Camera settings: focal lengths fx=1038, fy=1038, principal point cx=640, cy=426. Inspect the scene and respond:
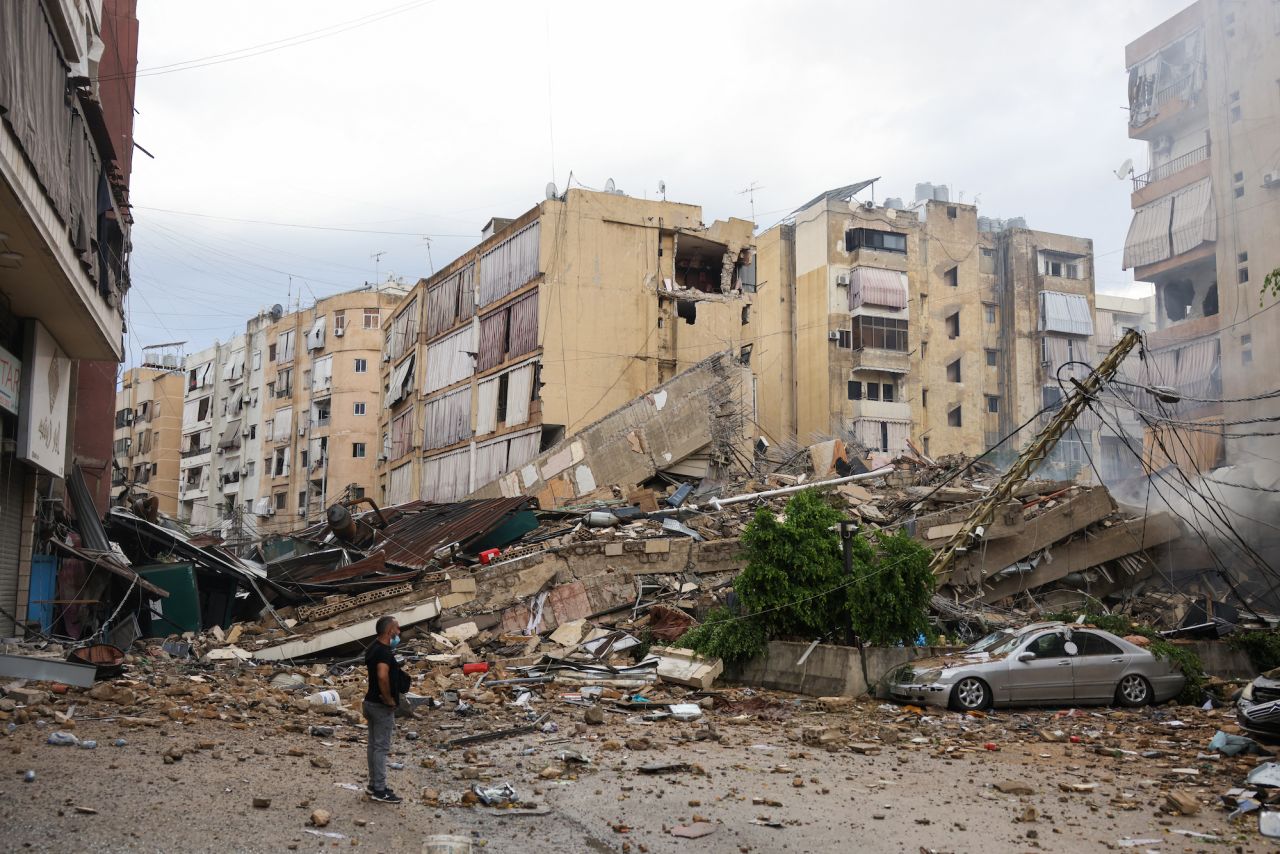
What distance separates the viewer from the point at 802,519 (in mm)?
16734

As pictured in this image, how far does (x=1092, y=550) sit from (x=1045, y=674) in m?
10.9

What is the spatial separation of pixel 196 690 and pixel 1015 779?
394 inches

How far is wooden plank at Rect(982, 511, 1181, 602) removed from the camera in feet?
77.8

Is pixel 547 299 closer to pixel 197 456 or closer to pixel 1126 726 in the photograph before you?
pixel 1126 726

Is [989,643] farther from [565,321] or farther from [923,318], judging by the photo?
[923,318]

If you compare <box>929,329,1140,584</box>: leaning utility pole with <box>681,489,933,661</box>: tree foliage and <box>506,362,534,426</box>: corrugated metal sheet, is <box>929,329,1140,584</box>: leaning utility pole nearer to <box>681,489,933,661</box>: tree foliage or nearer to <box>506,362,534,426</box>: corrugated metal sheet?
<box>681,489,933,661</box>: tree foliage

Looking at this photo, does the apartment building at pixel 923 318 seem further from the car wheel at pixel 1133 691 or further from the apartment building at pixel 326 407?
the car wheel at pixel 1133 691

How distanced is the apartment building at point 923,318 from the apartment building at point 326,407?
81.3ft

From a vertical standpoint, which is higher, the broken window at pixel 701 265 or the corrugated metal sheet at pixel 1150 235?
the corrugated metal sheet at pixel 1150 235

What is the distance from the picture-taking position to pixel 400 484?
44.9 m

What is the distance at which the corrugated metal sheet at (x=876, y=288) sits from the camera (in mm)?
48688

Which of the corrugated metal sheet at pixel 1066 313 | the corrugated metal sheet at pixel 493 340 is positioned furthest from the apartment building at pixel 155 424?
the corrugated metal sheet at pixel 1066 313

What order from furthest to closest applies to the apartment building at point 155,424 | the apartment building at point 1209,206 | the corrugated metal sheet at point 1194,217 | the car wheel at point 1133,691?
the apartment building at point 155,424 < the corrugated metal sheet at point 1194,217 < the apartment building at point 1209,206 < the car wheel at point 1133,691

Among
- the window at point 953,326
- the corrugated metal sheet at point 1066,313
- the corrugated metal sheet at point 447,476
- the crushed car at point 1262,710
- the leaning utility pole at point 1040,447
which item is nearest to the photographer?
the crushed car at point 1262,710
